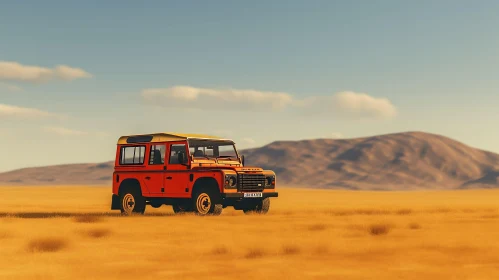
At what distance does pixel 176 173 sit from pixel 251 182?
254cm

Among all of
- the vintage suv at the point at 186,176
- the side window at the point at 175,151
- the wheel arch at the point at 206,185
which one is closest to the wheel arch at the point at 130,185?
the vintage suv at the point at 186,176

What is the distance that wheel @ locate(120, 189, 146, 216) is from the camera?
24.6 m

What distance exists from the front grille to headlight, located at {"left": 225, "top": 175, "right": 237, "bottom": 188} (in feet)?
0.52

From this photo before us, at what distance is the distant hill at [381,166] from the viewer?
540 feet

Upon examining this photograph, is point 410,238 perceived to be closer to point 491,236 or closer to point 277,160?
point 491,236

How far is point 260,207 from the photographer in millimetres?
24750

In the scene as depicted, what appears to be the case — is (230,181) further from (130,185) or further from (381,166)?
(381,166)

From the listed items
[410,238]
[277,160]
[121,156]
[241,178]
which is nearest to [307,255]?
[410,238]

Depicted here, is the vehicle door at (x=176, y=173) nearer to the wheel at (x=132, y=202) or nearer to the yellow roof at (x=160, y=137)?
the yellow roof at (x=160, y=137)

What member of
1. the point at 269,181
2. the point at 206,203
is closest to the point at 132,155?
the point at 206,203

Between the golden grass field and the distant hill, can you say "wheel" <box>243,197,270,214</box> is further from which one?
the distant hill

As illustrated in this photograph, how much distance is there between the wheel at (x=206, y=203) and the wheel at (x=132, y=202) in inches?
103

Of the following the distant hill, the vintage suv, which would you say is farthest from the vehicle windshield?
the distant hill

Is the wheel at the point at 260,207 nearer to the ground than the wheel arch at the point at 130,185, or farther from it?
nearer to the ground
